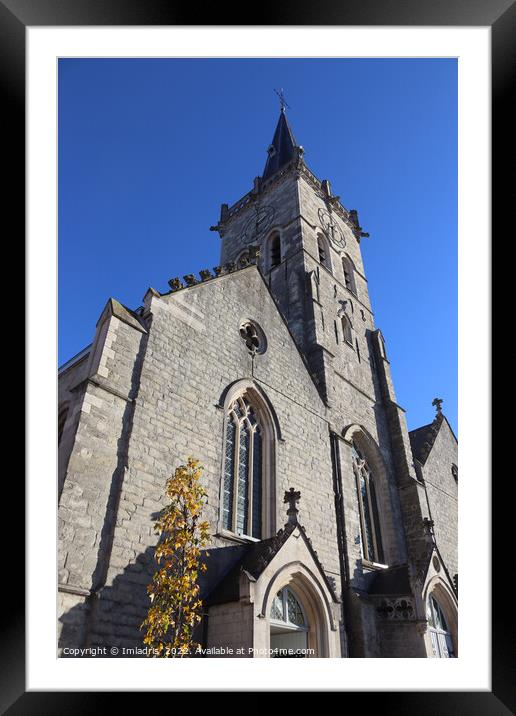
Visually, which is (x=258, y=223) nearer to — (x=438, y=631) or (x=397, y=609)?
(x=397, y=609)

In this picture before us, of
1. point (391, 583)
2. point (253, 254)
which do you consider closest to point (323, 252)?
point (253, 254)

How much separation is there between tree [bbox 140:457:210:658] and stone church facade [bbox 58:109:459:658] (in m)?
0.49

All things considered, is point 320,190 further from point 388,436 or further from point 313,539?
point 313,539

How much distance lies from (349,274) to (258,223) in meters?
4.75

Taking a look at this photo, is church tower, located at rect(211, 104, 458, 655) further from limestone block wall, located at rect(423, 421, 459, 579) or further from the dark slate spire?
the dark slate spire

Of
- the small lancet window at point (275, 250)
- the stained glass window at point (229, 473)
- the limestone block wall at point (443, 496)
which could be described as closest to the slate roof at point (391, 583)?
the stained glass window at point (229, 473)

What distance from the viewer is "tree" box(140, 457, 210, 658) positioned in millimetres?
6453

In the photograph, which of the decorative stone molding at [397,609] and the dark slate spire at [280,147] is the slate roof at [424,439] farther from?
the dark slate spire at [280,147]

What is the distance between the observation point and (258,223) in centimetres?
2236

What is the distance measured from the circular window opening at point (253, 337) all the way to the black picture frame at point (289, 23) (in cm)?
827

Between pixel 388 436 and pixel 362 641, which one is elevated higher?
pixel 388 436

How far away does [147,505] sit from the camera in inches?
309
